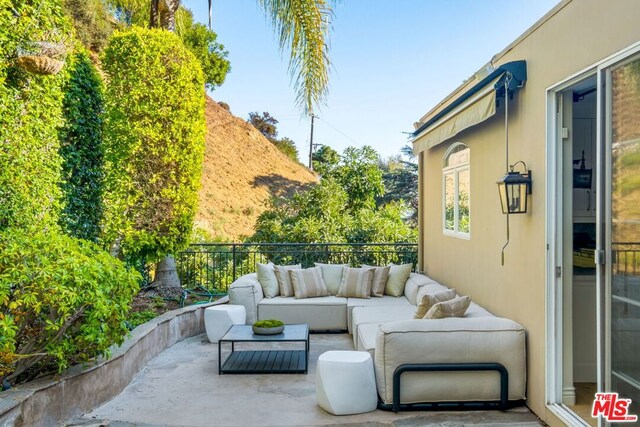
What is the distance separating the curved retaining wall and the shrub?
130mm

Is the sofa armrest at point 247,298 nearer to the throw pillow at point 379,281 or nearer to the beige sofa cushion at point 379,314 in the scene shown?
the beige sofa cushion at point 379,314

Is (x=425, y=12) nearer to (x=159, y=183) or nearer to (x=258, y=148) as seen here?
(x=159, y=183)

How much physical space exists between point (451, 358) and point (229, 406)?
1714mm

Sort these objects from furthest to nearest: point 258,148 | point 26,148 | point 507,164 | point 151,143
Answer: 1. point 258,148
2. point 151,143
3. point 26,148
4. point 507,164

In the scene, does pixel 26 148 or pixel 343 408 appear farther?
pixel 26 148

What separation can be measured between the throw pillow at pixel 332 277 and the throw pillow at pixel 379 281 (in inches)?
19.2

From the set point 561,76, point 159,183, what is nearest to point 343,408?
point 561,76

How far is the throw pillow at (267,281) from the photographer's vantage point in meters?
6.73

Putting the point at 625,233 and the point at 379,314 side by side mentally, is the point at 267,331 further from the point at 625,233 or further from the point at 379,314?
the point at 625,233

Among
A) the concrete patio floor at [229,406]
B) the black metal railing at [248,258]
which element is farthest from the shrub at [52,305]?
the black metal railing at [248,258]

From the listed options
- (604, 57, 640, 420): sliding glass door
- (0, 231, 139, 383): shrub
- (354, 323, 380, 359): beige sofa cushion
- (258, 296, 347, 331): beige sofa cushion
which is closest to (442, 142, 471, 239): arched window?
(354, 323, 380, 359): beige sofa cushion

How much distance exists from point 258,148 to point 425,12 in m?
15.8

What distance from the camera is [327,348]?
5680mm

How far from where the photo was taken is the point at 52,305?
10.9 feet
